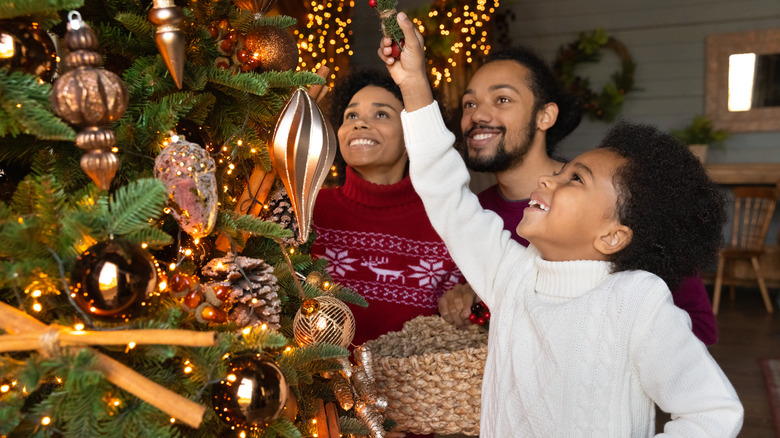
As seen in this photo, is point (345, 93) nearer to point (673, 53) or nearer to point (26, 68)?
point (26, 68)

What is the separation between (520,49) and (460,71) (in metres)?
2.87

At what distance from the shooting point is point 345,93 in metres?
1.96

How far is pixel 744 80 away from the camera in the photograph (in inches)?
190

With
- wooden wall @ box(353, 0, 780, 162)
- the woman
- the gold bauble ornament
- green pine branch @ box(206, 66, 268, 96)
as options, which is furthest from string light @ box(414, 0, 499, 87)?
green pine branch @ box(206, 66, 268, 96)

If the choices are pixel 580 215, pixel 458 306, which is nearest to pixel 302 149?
pixel 580 215

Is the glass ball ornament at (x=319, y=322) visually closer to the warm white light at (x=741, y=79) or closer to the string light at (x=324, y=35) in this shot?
the string light at (x=324, y=35)

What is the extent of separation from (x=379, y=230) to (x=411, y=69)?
0.63 metres

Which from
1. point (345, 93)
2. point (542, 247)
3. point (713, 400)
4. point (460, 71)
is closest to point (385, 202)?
point (345, 93)

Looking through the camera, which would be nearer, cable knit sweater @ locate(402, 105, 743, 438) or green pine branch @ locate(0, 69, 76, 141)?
green pine branch @ locate(0, 69, 76, 141)

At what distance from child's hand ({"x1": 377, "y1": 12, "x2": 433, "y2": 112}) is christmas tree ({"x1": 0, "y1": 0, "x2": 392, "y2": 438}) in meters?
0.17

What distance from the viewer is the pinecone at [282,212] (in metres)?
1.08

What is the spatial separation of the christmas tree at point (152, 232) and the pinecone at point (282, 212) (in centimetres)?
4

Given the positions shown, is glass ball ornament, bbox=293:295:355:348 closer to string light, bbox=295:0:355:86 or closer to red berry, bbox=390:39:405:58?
red berry, bbox=390:39:405:58

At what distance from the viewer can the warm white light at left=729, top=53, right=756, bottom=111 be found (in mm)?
4832
